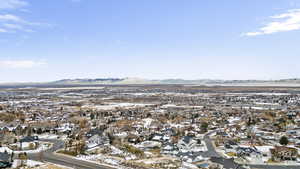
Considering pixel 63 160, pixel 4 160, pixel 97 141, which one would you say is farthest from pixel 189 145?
pixel 4 160

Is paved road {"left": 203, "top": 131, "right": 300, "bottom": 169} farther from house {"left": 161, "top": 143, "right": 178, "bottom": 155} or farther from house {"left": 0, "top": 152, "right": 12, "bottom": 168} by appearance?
house {"left": 0, "top": 152, "right": 12, "bottom": 168}

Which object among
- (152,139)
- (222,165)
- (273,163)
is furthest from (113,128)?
(273,163)

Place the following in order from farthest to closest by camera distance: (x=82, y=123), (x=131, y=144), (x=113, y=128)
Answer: (x=82, y=123)
(x=113, y=128)
(x=131, y=144)

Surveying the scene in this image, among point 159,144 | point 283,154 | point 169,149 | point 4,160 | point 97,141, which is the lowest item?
point 159,144

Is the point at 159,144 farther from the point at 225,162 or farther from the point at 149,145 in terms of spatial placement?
the point at 225,162

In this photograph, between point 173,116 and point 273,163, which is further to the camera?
point 173,116

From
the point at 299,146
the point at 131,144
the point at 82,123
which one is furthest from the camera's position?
the point at 82,123

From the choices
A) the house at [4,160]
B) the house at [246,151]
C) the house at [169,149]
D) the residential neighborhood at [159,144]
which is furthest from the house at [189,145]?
the house at [4,160]

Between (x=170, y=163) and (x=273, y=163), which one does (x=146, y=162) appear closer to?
(x=170, y=163)
